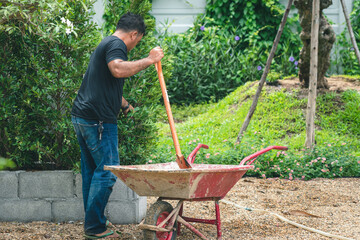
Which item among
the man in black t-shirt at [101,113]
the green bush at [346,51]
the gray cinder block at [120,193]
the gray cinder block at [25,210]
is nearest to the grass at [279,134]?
the gray cinder block at [120,193]

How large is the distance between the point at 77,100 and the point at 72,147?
0.70 metres

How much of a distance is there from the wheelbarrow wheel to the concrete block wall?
657mm

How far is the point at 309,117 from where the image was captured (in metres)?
5.55

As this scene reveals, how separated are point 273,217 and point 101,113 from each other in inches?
71.9

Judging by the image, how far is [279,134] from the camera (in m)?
6.68

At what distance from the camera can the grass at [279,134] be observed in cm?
538

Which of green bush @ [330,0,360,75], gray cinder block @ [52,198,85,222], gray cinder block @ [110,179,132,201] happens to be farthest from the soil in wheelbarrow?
green bush @ [330,0,360,75]

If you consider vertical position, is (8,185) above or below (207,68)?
below

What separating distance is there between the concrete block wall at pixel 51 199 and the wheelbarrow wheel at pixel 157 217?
2.15ft

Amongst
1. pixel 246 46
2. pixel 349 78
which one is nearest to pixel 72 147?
pixel 349 78

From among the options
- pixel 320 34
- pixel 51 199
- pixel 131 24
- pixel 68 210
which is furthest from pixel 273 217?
pixel 320 34

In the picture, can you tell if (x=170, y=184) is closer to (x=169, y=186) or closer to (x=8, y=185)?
(x=169, y=186)

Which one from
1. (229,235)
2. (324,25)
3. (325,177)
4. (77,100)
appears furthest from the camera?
(324,25)

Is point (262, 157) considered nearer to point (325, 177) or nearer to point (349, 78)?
point (325, 177)
